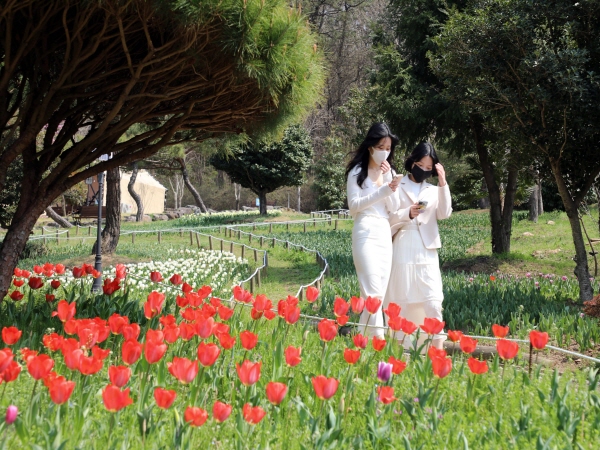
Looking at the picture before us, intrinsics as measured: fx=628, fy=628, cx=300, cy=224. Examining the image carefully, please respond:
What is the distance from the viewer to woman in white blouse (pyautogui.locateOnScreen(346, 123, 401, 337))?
5035 mm

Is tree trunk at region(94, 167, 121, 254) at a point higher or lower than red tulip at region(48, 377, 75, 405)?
higher

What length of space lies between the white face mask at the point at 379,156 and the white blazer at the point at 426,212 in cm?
29

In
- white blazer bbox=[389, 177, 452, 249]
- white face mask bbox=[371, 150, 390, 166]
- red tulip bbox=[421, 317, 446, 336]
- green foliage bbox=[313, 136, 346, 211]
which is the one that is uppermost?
green foliage bbox=[313, 136, 346, 211]

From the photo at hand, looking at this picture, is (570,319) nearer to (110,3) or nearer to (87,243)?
(110,3)

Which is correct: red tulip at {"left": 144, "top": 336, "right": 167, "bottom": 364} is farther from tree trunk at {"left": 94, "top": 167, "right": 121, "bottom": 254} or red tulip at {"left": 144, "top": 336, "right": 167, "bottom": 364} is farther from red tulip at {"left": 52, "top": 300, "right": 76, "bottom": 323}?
tree trunk at {"left": 94, "top": 167, "right": 121, "bottom": 254}

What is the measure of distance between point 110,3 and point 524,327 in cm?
470

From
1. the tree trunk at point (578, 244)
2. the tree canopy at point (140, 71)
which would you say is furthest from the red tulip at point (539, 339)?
the tree trunk at point (578, 244)

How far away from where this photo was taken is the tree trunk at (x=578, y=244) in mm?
8641

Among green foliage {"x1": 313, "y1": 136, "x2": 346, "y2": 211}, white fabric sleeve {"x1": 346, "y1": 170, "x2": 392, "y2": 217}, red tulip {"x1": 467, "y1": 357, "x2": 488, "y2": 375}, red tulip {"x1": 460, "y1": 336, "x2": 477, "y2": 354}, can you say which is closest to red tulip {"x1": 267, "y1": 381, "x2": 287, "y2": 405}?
red tulip {"x1": 467, "y1": 357, "x2": 488, "y2": 375}

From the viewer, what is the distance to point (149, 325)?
4180 mm

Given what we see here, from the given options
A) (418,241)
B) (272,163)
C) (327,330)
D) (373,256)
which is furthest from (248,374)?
(272,163)

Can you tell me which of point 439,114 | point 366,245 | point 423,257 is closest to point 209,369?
point 366,245

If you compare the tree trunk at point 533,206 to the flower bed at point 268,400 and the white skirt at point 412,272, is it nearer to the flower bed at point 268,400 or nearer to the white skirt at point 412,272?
the white skirt at point 412,272

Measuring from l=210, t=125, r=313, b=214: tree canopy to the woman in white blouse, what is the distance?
25.3 meters
